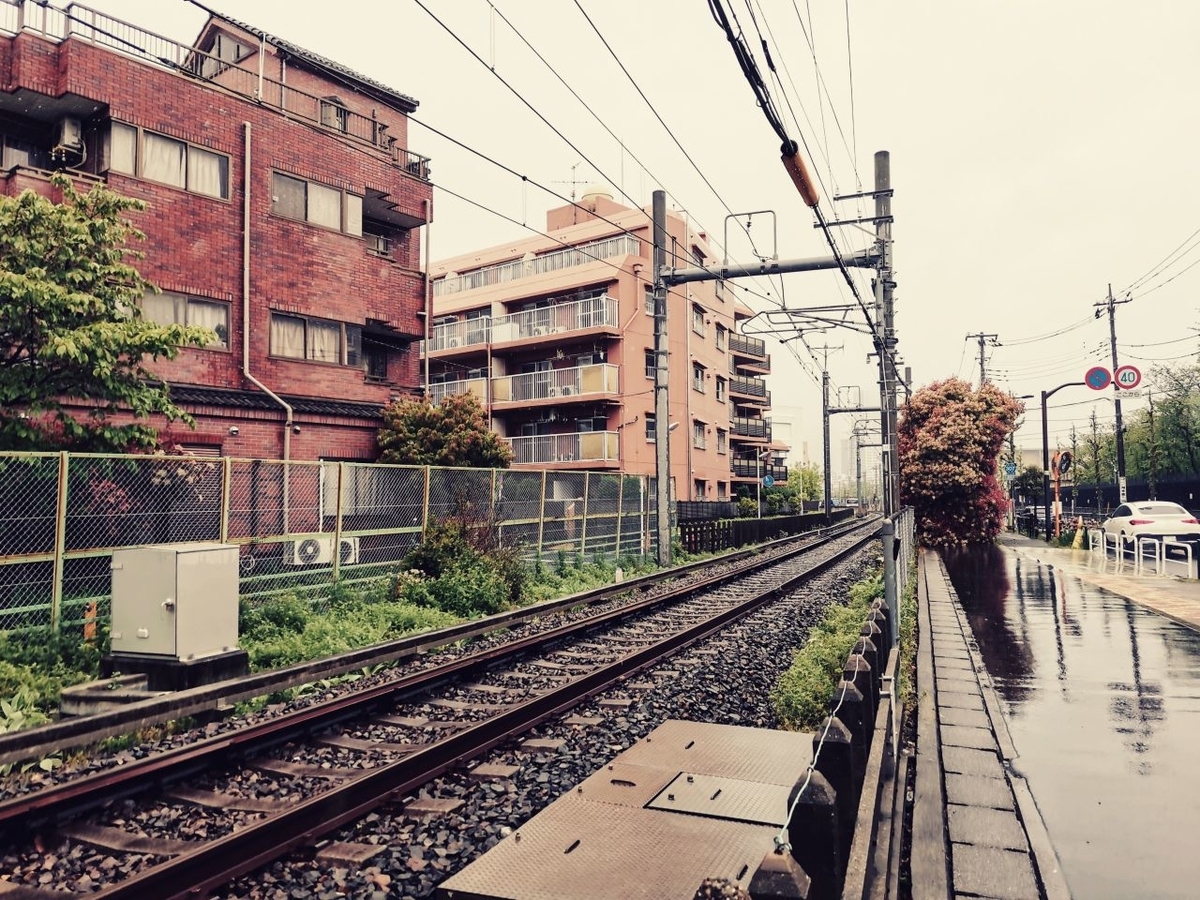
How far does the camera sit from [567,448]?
32812mm

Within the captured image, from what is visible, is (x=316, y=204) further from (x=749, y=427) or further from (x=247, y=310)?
(x=749, y=427)

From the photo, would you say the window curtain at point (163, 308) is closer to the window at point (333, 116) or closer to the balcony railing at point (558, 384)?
the window at point (333, 116)

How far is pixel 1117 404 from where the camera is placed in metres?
33.6

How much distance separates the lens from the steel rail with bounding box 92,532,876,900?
3631 mm

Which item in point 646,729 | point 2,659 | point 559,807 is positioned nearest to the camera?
point 559,807

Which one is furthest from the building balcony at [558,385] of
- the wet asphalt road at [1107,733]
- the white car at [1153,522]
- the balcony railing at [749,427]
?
the wet asphalt road at [1107,733]

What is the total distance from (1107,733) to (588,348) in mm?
30220

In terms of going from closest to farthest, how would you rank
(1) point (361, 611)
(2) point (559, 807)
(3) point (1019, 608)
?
1. (2) point (559, 807)
2. (1) point (361, 611)
3. (3) point (1019, 608)

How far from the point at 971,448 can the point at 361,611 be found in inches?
931

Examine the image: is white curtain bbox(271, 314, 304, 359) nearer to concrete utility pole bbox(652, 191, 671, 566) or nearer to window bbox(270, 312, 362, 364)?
window bbox(270, 312, 362, 364)

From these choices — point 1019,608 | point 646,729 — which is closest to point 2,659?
point 646,729

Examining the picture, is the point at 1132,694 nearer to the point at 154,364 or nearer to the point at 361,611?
the point at 361,611

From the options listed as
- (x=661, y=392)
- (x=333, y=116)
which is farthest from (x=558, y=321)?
(x=661, y=392)

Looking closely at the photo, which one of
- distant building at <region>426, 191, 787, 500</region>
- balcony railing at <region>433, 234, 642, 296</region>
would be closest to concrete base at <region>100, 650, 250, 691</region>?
distant building at <region>426, 191, 787, 500</region>
